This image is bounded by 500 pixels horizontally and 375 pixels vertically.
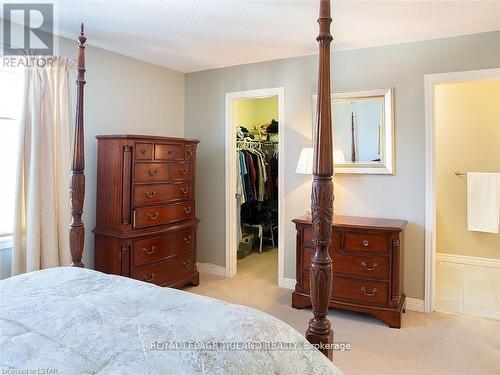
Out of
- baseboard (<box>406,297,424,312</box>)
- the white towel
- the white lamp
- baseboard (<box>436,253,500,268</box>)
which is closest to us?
baseboard (<box>406,297,424,312</box>)

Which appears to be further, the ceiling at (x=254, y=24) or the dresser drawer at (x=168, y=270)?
the dresser drawer at (x=168, y=270)

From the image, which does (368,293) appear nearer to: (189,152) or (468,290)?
(468,290)

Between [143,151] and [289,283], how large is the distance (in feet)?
6.55

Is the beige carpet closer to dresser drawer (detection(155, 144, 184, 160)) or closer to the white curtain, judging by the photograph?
dresser drawer (detection(155, 144, 184, 160))

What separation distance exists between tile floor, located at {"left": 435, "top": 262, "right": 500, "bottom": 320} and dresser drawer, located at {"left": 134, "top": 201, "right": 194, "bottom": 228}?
8.39ft

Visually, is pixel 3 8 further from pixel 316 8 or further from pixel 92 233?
pixel 316 8

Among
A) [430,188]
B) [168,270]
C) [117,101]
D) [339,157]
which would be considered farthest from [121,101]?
[430,188]

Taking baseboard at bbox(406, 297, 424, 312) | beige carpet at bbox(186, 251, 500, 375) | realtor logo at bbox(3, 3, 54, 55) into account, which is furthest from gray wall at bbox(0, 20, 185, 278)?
baseboard at bbox(406, 297, 424, 312)

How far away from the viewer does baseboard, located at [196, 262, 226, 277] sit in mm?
4125

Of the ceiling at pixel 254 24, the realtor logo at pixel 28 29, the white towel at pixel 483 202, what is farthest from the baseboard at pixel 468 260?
→ the realtor logo at pixel 28 29

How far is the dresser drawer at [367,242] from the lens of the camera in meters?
2.85

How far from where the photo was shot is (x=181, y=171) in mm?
3545

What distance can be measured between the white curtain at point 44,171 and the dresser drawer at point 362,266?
7.52 ft

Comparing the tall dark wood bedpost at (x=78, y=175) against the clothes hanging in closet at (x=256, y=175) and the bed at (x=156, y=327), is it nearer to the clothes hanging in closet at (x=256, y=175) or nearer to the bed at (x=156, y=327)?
the bed at (x=156, y=327)
